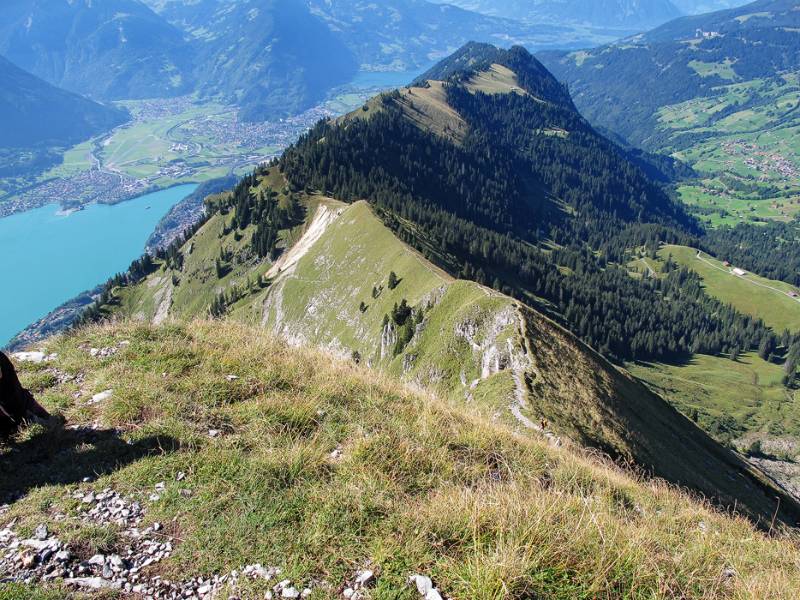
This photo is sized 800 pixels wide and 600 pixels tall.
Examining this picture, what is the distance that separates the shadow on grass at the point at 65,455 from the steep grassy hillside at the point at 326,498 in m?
0.04

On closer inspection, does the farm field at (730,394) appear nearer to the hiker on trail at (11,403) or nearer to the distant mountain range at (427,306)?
the distant mountain range at (427,306)

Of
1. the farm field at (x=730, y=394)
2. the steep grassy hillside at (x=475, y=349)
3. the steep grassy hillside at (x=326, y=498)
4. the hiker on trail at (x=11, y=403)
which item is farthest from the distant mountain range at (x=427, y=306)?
the farm field at (x=730, y=394)

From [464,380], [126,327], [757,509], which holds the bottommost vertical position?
[757,509]

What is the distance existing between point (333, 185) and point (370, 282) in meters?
90.9

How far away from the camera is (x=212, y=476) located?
861 centimetres

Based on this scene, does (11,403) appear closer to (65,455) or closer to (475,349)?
(65,455)

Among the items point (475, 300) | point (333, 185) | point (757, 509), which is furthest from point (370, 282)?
point (333, 185)

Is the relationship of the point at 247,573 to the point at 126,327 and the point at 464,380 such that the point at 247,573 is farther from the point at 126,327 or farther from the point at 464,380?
the point at 464,380

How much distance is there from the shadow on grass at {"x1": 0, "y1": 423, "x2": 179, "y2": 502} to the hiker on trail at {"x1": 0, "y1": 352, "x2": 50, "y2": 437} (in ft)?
1.35

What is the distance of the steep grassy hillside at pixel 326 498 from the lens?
21.5ft

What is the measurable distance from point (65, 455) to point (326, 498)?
5.83 meters

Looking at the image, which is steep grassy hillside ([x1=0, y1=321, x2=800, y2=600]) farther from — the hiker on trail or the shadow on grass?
the hiker on trail

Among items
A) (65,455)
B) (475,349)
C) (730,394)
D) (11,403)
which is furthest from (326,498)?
(730,394)

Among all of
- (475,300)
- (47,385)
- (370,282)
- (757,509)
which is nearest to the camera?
(47,385)
